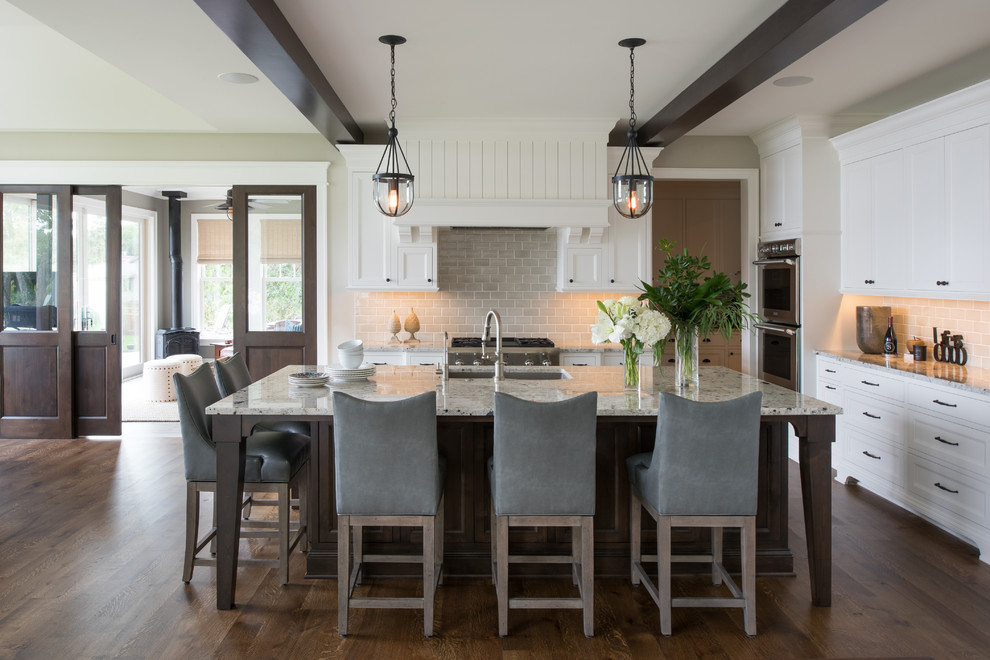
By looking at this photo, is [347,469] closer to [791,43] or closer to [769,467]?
[769,467]

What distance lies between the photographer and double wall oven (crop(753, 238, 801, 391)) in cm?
554

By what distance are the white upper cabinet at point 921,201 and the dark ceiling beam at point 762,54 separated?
1181mm

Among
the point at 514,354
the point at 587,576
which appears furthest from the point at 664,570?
the point at 514,354

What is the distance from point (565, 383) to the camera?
3656 millimetres

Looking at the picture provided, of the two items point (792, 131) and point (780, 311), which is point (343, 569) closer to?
point (780, 311)

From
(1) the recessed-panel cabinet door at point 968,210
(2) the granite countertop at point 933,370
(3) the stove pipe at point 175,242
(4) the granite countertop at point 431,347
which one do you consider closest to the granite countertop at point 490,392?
(2) the granite countertop at point 933,370

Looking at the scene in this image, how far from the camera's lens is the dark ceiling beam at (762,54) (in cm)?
305

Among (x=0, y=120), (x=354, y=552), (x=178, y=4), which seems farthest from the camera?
(x=0, y=120)

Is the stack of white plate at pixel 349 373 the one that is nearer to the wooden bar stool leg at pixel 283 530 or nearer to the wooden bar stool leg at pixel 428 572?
the wooden bar stool leg at pixel 283 530

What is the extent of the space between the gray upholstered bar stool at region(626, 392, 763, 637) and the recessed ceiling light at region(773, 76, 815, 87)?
2.66 meters

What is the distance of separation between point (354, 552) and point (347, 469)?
1.53ft

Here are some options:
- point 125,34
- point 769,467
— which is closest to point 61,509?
point 125,34

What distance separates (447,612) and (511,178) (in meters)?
3.67

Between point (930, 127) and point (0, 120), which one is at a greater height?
point (0, 120)
